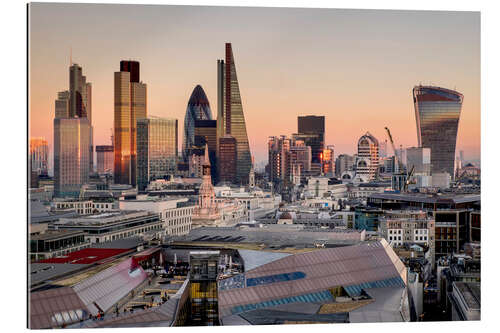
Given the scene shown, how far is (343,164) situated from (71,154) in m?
13.7

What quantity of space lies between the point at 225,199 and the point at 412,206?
29.8 ft

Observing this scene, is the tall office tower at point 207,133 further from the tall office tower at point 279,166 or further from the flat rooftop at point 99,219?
the flat rooftop at point 99,219

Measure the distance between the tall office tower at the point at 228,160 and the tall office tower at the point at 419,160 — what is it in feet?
27.0

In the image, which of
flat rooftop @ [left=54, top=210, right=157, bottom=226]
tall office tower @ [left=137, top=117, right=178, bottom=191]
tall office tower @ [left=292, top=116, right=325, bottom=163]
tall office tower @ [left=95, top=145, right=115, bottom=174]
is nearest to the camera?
flat rooftop @ [left=54, top=210, right=157, bottom=226]

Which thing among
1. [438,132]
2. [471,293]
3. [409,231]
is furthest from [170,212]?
[471,293]

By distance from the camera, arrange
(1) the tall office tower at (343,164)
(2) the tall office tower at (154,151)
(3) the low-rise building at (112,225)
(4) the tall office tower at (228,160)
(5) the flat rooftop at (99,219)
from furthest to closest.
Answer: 1. (2) the tall office tower at (154,151)
2. (4) the tall office tower at (228,160)
3. (1) the tall office tower at (343,164)
4. (5) the flat rooftop at (99,219)
5. (3) the low-rise building at (112,225)

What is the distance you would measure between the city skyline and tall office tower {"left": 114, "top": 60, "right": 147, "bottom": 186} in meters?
20.0

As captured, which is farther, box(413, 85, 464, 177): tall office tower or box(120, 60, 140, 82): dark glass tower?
box(413, 85, 464, 177): tall office tower

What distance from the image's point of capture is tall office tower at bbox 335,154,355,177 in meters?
41.5

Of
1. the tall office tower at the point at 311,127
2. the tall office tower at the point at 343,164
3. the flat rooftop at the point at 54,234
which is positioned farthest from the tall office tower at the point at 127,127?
the flat rooftop at the point at 54,234

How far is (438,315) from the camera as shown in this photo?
56.6 ft

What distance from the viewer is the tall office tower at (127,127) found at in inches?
1668

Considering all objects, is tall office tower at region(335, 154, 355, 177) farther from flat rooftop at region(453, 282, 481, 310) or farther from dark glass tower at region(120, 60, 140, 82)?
flat rooftop at region(453, 282, 481, 310)

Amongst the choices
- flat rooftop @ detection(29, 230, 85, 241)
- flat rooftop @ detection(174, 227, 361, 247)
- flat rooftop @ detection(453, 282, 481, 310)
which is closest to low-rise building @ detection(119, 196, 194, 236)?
flat rooftop @ detection(174, 227, 361, 247)
